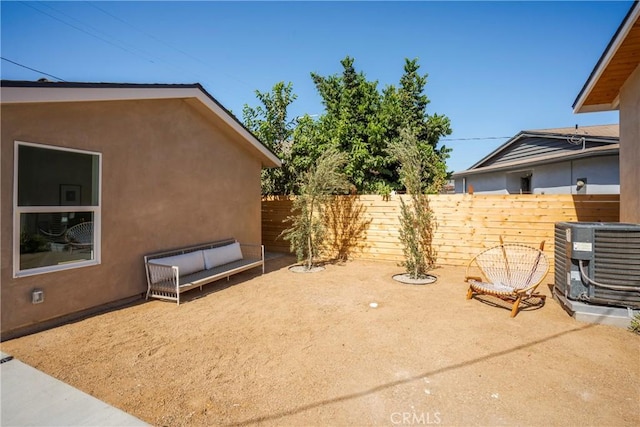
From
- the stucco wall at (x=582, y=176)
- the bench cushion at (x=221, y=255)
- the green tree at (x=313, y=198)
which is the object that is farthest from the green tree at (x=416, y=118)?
the bench cushion at (x=221, y=255)

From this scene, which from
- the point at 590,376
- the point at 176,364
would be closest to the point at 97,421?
the point at 176,364

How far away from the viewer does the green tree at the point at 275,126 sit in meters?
12.9

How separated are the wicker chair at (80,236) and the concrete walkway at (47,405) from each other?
7.40 ft

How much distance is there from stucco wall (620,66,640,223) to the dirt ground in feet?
8.16

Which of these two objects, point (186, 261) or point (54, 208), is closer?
point (54, 208)

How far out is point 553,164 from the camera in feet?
40.9

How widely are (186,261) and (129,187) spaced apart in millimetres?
1894

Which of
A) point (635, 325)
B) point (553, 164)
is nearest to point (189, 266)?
point (635, 325)

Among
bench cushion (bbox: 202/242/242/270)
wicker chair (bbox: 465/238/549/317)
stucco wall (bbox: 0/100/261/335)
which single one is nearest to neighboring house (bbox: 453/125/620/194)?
wicker chair (bbox: 465/238/549/317)

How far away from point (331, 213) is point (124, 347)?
7.57 metres

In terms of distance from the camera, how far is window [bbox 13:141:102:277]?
14.7 feet

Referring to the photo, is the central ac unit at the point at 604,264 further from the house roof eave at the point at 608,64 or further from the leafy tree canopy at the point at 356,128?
the leafy tree canopy at the point at 356,128

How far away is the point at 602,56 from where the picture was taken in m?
5.77

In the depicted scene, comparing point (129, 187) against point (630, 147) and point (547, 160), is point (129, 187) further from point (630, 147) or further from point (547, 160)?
point (547, 160)
